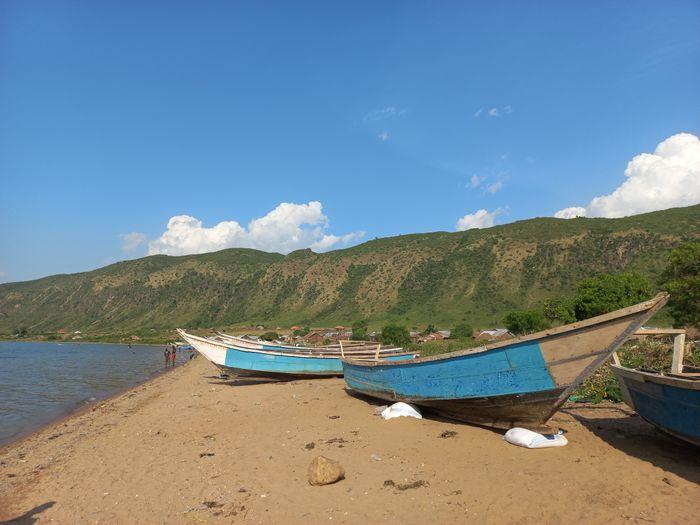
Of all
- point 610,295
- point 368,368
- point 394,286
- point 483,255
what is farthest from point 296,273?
point 368,368

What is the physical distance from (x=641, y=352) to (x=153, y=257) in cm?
15132

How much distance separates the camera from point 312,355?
1980 centimetres

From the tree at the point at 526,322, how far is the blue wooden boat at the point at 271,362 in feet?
75.9

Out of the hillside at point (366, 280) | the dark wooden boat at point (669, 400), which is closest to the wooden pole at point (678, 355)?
the dark wooden boat at point (669, 400)

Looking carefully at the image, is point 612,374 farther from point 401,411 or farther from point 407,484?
point 407,484

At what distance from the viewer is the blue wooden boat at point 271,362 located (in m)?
19.3

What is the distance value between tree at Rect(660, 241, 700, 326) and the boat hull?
81.3 feet

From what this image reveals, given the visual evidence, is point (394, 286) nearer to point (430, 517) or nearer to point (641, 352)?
point (641, 352)

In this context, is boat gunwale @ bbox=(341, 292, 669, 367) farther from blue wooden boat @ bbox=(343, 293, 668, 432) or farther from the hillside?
the hillside

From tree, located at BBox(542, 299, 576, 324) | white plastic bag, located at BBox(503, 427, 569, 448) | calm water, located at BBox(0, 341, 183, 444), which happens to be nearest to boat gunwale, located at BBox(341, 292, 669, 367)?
white plastic bag, located at BBox(503, 427, 569, 448)

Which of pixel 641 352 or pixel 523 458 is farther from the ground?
pixel 641 352

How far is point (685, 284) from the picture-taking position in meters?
28.4

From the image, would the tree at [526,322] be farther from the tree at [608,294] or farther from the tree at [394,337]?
the tree at [394,337]

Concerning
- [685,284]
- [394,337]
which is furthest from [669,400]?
[394,337]
